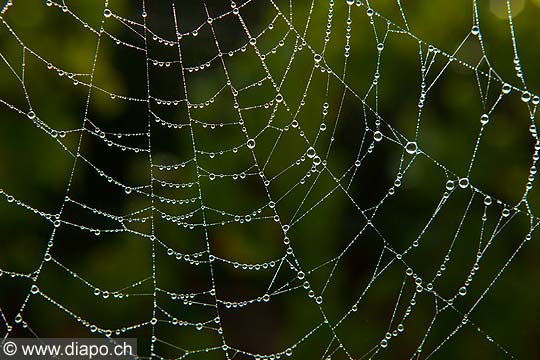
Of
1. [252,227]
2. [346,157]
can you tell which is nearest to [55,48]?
[252,227]

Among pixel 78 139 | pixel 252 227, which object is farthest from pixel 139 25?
pixel 252 227

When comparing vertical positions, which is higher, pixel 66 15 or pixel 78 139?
pixel 66 15

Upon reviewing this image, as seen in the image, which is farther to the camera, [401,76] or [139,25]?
[401,76]

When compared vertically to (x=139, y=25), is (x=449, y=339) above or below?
below

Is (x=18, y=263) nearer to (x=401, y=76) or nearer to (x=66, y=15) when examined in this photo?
(x=66, y=15)

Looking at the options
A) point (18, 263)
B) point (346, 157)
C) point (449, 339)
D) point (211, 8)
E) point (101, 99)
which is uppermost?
point (211, 8)

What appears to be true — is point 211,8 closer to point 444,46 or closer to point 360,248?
point 444,46
